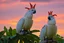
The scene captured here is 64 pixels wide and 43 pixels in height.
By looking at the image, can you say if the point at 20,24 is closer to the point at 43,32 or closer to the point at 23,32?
the point at 23,32

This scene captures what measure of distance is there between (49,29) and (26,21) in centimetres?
105

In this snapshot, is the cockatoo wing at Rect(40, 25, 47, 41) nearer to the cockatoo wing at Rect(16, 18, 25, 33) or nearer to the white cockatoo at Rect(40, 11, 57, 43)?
the white cockatoo at Rect(40, 11, 57, 43)

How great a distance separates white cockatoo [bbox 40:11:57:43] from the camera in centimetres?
918

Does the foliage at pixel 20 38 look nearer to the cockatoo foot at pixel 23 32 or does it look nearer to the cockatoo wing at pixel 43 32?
the cockatoo foot at pixel 23 32

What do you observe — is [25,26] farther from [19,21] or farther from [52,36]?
[52,36]

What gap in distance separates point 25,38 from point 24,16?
0.63 m

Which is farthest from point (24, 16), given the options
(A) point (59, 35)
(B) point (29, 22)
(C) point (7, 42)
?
(A) point (59, 35)

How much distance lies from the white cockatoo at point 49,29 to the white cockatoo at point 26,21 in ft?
2.35

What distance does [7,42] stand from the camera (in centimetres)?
997

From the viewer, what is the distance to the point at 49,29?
9336 millimetres

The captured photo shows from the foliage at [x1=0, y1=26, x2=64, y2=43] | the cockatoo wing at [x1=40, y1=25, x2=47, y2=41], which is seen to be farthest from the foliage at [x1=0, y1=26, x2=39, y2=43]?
the cockatoo wing at [x1=40, y1=25, x2=47, y2=41]

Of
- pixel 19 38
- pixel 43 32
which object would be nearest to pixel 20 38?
pixel 19 38

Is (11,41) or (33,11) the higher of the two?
(33,11)

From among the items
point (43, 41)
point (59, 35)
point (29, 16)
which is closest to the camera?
point (43, 41)
